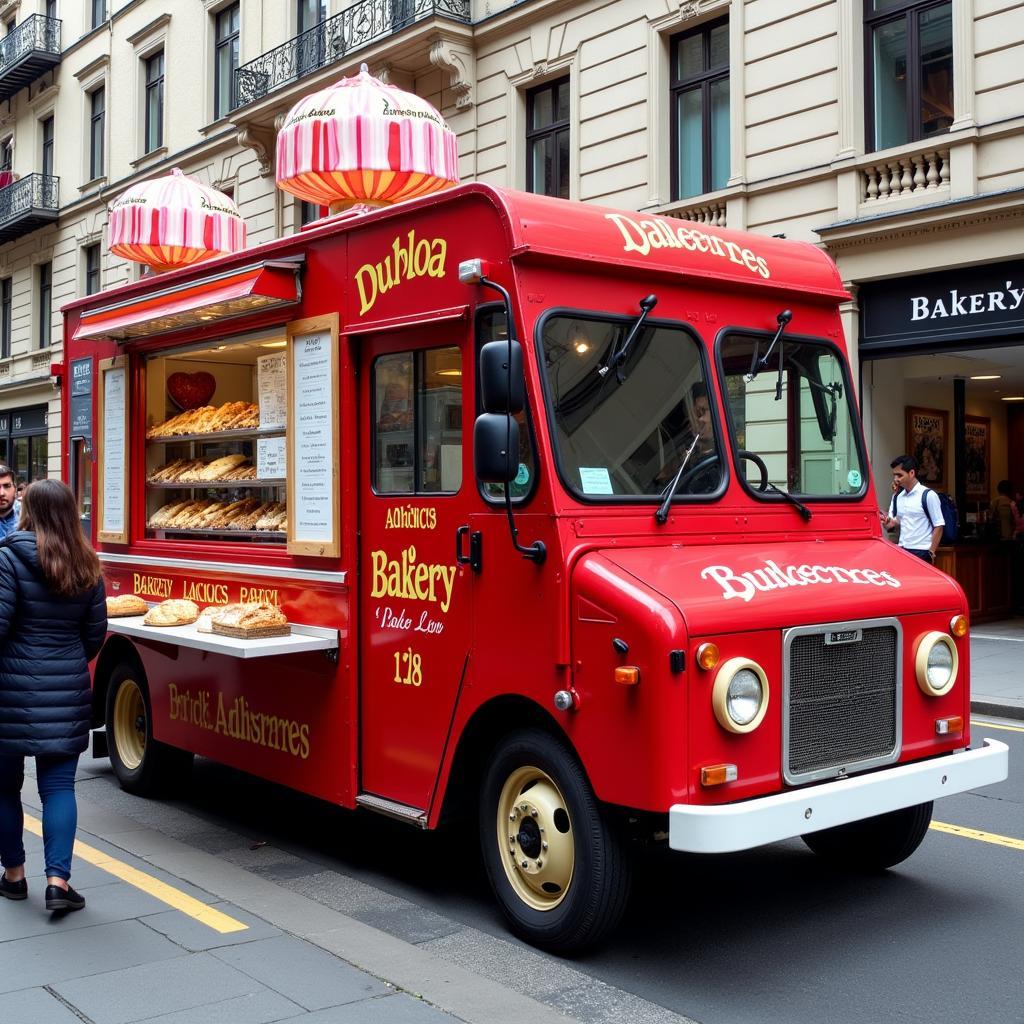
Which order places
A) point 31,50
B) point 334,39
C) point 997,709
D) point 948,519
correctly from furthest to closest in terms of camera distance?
point 31,50 → point 334,39 → point 948,519 → point 997,709

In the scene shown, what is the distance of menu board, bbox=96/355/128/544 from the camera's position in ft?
26.6

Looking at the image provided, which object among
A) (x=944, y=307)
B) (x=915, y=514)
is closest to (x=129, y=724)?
(x=915, y=514)

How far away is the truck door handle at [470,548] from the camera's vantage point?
5160 mm

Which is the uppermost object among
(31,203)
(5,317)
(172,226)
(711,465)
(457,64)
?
(31,203)

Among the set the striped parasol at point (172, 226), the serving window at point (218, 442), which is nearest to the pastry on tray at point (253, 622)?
the serving window at point (218, 442)

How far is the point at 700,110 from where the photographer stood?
16.9 m

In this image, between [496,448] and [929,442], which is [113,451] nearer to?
[496,448]

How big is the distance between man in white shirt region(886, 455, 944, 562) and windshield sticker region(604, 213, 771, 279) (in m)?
8.07

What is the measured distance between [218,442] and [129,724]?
6.89 ft

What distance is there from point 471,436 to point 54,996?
264 cm

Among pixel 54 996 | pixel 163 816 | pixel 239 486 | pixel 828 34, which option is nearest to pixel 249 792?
pixel 163 816

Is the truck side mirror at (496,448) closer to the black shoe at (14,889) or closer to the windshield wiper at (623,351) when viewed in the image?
the windshield wiper at (623,351)

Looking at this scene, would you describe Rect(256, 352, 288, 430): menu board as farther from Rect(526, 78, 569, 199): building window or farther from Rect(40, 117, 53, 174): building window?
Rect(40, 117, 53, 174): building window

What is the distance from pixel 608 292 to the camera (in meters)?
5.16
